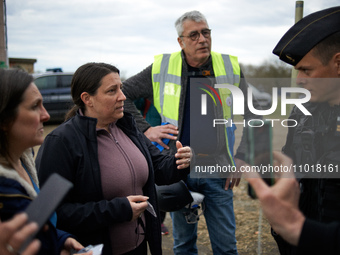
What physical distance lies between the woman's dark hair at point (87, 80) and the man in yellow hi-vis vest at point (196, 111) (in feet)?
2.64

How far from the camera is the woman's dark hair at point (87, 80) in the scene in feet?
7.01

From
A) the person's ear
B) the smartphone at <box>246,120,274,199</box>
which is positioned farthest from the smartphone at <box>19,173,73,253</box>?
the person's ear

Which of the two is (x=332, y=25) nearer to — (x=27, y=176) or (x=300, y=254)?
(x=300, y=254)

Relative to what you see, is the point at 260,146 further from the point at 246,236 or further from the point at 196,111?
the point at 246,236

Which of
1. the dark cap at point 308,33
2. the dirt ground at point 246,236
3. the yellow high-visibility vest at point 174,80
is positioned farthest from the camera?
the dirt ground at point 246,236

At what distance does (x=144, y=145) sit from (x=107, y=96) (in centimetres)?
44

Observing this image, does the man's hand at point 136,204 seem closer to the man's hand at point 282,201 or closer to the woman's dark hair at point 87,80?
the woman's dark hair at point 87,80

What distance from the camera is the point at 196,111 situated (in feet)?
9.38

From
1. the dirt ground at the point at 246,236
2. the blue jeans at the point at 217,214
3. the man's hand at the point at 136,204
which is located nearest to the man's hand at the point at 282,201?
the man's hand at the point at 136,204

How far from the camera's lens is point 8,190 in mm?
1309

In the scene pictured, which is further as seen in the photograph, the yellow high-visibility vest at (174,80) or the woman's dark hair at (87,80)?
the yellow high-visibility vest at (174,80)

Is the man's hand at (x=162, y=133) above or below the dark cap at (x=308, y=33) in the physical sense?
below

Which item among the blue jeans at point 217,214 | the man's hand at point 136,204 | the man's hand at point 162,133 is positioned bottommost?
the blue jeans at point 217,214

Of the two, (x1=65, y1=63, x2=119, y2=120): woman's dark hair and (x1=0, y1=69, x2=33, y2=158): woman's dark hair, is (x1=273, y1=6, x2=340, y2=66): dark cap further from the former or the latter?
(x1=0, y1=69, x2=33, y2=158): woman's dark hair
